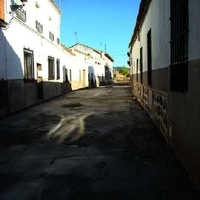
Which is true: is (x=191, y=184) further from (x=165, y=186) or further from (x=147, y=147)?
(x=147, y=147)

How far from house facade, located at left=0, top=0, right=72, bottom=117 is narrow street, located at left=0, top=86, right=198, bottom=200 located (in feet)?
13.3

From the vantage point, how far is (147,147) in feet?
18.8

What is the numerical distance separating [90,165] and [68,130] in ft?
10.5

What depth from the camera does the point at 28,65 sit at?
48.4ft

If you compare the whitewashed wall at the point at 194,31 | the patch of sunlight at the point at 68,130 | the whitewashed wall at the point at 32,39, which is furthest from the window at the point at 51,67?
the whitewashed wall at the point at 194,31

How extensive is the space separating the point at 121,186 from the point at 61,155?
185 cm

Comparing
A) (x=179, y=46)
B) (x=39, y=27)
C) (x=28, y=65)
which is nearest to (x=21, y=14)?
(x=28, y=65)

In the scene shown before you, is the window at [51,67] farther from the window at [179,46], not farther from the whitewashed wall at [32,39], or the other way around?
the window at [179,46]

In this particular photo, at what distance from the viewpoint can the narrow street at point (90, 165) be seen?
3533 mm

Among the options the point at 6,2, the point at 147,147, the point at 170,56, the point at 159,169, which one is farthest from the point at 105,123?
the point at 6,2

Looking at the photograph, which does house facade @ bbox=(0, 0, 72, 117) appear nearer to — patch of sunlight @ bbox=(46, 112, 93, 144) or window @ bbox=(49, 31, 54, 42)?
window @ bbox=(49, 31, 54, 42)

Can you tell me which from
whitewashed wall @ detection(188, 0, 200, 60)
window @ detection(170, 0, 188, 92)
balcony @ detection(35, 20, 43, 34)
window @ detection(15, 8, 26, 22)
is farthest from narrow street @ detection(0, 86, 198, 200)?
balcony @ detection(35, 20, 43, 34)

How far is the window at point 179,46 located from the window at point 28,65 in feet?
33.7

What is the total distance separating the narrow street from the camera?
353 centimetres
